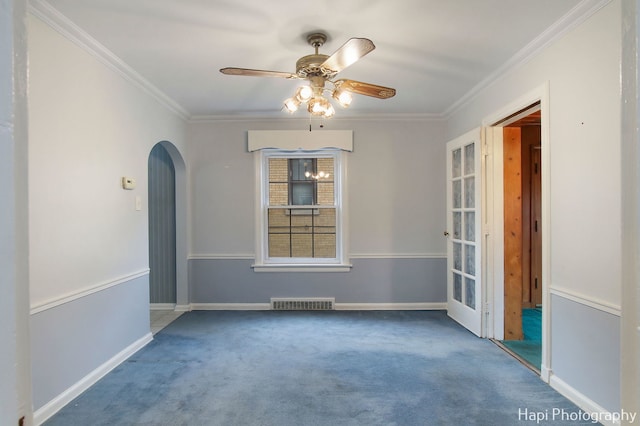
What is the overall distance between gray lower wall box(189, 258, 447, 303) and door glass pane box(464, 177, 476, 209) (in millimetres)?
1015

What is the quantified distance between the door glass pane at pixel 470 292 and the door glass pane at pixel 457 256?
0.21 m

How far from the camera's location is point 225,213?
4234 mm

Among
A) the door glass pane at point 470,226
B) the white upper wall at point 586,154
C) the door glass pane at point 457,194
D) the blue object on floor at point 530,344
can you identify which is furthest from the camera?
the door glass pane at point 457,194

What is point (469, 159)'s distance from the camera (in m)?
3.46

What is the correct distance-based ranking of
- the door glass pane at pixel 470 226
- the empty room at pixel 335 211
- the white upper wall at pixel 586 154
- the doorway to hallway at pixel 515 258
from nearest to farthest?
1. the white upper wall at pixel 586 154
2. the empty room at pixel 335 211
3. the doorway to hallway at pixel 515 258
4. the door glass pane at pixel 470 226

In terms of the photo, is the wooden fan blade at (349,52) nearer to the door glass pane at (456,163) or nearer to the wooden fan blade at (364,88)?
the wooden fan blade at (364,88)

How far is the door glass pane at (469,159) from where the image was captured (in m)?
3.38

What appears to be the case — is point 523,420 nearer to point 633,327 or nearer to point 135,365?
point 633,327

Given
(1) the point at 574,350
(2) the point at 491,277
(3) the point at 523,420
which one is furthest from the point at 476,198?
(3) the point at 523,420

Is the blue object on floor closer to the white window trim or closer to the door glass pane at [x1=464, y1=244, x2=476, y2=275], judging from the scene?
the door glass pane at [x1=464, y1=244, x2=476, y2=275]

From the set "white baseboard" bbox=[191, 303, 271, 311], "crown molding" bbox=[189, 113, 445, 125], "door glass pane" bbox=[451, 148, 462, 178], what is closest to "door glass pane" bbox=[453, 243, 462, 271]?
"door glass pane" bbox=[451, 148, 462, 178]

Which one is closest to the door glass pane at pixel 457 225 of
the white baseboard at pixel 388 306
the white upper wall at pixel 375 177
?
the white upper wall at pixel 375 177

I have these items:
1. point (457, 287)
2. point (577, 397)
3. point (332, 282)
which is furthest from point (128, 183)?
point (577, 397)

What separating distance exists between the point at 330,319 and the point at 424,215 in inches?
68.0
